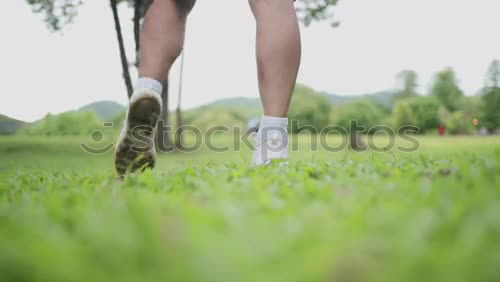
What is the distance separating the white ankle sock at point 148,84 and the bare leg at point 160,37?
0.10ft

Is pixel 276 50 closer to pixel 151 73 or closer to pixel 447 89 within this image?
pixel 151 73

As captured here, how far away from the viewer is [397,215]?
0.77 metres

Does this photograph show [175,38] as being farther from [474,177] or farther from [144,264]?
[144,264]

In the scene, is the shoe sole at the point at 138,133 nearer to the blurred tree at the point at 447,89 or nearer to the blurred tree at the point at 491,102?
the blurred tree at the point at 491,102

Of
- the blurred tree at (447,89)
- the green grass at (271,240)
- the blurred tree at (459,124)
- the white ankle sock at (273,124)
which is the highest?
the blurred tree at (447,89)

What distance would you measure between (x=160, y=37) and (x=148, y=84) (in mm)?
307

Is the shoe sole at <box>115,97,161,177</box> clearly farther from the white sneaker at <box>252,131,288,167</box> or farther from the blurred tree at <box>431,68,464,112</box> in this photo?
the blurred tree at <box>431,68,464,112</box>

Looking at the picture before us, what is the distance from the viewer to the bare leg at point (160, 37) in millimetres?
2236

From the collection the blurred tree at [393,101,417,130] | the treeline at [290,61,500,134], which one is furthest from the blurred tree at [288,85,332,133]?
the blurred tree at [393,101,417,130]

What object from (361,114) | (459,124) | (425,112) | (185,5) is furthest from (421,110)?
(185,5)

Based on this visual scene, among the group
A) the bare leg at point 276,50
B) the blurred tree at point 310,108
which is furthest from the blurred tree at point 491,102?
the bare leg at point 276,50


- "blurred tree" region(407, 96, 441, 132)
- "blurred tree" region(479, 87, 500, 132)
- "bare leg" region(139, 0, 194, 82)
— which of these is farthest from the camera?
"blurred tree" region(407, 96, 441, 132)

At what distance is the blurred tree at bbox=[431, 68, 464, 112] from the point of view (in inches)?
2721

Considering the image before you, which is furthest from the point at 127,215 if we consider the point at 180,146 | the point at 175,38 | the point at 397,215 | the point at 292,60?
the point at 180,146
